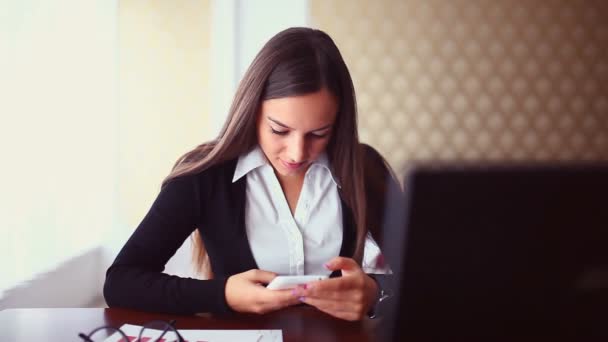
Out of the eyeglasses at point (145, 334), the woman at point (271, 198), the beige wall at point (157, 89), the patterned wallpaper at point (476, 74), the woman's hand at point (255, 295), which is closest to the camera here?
the eyeglasses at point (145, 334)

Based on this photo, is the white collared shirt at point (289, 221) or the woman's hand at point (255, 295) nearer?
the woman's hand at point (255, 295)

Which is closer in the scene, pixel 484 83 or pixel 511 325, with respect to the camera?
pixel 511 325

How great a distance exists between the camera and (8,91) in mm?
1787

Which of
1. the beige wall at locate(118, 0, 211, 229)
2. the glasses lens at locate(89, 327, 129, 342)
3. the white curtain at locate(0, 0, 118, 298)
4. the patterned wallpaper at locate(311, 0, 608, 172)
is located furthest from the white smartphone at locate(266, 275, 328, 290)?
the patterned wallpaper at locate(311, 0, 608, 172)

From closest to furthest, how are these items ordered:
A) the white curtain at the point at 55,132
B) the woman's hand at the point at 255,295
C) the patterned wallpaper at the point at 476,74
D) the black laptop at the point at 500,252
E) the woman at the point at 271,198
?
the black laptop at the point at 500,252 → the woman's hand at the point at 255,295 → the woman at the point at 271,198 → the white curtain at the point at 55,132 → the patterned wallpaper at the point at 476,74

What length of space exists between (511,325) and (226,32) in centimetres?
283

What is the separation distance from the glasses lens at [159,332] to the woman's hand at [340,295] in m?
0.25

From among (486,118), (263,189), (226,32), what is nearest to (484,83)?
(486,118)

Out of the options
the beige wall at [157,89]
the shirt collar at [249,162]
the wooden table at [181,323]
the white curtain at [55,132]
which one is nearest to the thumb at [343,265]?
the wooden table at [181,323]

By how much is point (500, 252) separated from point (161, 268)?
1.05m

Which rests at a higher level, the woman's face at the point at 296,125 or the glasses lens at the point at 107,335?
the woman's face at the point at 296,125

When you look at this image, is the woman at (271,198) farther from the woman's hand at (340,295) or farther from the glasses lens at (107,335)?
the glasses lens at (107,335)

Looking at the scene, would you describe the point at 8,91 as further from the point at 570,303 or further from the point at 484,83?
the point at 484,83

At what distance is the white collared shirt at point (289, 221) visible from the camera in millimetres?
1446
